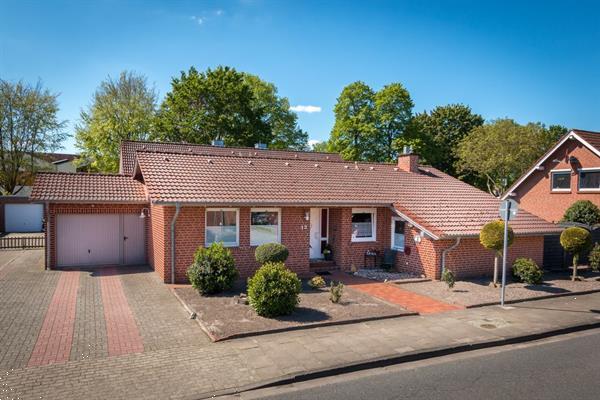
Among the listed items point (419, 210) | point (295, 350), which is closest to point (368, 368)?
point (295, 350)

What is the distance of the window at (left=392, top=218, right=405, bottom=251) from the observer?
17.1 meters

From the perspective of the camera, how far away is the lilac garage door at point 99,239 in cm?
1648

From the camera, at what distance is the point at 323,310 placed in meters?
11.0

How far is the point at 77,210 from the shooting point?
16.5 metres

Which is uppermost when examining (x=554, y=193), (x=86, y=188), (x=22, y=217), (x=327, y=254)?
(x=86, y=188)

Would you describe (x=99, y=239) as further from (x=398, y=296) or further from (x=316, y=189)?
(x=398, y=296)

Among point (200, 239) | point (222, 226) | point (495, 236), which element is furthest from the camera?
point (222, 226)

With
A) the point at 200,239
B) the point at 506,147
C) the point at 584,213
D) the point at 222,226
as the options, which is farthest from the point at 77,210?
the point at 506,147

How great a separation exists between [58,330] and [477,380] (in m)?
8.45

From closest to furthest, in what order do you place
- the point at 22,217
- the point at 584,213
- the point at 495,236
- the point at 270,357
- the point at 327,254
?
the point at 270,357 < the point at 495,236 < the point at 327,254 < the point at 584,213 < the point at 22,217

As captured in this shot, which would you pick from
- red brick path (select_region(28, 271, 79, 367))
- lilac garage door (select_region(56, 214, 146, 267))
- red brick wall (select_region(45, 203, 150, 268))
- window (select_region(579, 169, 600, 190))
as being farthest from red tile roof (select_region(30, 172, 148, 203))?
window (select_region(579, 169, 600, 190))

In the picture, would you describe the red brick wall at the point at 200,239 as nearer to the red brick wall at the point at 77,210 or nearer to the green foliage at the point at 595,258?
the red brick wall at the point at 77,210

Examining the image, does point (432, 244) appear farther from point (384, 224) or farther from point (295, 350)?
point (295, 350)

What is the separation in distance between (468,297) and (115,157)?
32514mm
